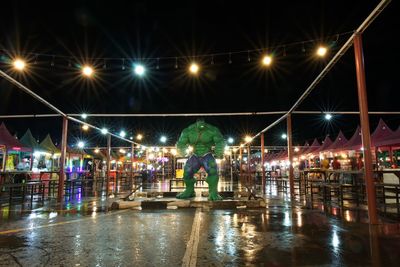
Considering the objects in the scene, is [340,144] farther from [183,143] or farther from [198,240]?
[198,240]

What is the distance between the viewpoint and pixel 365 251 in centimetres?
498

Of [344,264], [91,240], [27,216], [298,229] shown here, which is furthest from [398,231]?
[27,216]

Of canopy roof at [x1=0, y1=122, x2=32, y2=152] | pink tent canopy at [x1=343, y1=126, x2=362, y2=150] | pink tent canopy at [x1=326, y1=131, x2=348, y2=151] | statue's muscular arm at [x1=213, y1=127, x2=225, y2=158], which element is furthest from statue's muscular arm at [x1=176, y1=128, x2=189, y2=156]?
pink tent canopy at [x1=326, y1=131, x2=348, y2=151]

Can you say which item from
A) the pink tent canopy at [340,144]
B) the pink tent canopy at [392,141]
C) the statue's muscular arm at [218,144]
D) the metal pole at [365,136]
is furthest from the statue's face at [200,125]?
the pink tent canopy at [340,144]

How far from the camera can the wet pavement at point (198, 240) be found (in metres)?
4.57

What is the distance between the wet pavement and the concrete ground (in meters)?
0.01

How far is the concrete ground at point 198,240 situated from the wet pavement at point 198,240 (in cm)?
1

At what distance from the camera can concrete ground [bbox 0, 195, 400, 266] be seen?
15.0 feet

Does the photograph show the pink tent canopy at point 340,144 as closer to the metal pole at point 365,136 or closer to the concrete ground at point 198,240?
the concrete ground at point 198,240

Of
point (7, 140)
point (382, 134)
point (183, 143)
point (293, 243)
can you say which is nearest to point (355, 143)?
point (382, 134)

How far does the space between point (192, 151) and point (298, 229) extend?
6.35 m

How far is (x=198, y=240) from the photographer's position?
5.79m

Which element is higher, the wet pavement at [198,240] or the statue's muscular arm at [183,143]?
the statue's muscular arm at [183,143]

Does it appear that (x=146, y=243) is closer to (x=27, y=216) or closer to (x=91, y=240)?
(x=91, y=240)
